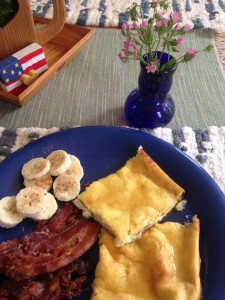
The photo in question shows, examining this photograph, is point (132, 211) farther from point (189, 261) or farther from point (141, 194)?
point (189, 261)

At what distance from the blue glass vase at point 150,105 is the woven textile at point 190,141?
5 cm

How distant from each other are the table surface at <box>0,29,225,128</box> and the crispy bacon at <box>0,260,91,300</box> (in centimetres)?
70

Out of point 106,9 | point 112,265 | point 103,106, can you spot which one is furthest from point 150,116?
point 106,9

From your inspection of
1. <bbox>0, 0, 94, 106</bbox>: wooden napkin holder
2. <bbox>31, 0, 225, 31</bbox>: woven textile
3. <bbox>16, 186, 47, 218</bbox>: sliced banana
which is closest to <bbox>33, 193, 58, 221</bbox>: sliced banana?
<bbox>16, 186, 47, 218</bbox>: sliced banana

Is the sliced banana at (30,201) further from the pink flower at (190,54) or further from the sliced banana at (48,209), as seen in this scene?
the pink flower at (190,54)

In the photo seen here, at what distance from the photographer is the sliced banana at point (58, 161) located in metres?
1.13

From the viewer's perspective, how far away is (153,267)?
906 mm

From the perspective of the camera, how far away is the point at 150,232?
99cm

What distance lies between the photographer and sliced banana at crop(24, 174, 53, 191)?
43.7 inches

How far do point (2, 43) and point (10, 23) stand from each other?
95mm

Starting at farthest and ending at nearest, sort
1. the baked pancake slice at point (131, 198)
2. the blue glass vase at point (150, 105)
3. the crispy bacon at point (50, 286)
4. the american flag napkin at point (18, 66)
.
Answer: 1. the american flag napkin at point (18, 66)
2. the blue glass vase at point (150, 105)
3. the baked pancake slice at point (131, 198)
4. the crispy bacon at point (50, 286)

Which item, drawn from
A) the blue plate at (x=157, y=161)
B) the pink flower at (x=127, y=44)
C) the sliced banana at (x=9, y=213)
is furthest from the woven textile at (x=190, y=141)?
the pink flower at (x=127, y=44)

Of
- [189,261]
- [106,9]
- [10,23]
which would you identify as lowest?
[189,261]

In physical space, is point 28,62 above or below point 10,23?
below
